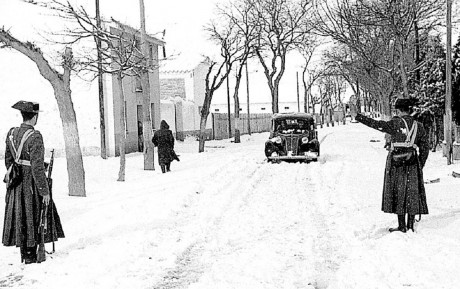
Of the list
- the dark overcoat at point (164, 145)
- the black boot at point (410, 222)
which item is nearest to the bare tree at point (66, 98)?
the dark overcoat at point (164, 145)

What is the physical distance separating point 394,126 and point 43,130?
74.0 feet

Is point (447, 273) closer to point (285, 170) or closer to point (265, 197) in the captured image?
point (265, 197)

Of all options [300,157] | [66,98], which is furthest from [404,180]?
[300,157]

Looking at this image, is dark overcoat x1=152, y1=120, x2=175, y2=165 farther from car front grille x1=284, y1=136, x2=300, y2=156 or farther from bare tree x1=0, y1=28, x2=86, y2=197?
bare tree x1=0, y1=28, x2=86, y2=197

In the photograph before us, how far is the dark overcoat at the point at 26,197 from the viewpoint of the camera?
6.68 metres

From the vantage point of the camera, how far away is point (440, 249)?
664 centimetres

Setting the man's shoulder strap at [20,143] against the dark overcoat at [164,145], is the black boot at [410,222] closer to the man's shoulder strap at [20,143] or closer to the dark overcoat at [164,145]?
the man's shoulder strap at [20,143]

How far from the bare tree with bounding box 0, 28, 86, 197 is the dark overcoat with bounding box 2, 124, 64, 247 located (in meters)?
5.80

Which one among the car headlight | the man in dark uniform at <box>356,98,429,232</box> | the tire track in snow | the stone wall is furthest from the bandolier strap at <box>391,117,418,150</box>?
the stone wall

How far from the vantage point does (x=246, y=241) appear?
7707mm

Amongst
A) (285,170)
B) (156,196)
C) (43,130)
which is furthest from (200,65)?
(156,196)

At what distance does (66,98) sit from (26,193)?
6.58 metres

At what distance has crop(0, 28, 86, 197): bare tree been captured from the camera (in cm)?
1217

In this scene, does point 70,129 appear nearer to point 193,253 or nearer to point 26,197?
point 26,197
